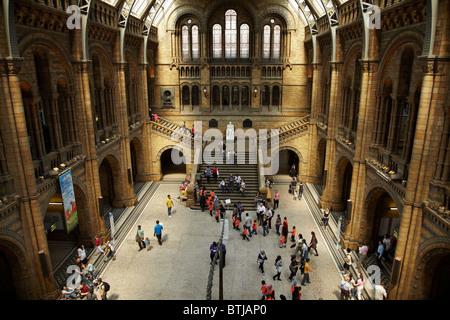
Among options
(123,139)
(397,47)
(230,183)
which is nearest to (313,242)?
(230,183)

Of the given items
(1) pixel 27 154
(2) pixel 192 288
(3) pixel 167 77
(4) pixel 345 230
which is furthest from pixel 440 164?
(3) pixel 167 77

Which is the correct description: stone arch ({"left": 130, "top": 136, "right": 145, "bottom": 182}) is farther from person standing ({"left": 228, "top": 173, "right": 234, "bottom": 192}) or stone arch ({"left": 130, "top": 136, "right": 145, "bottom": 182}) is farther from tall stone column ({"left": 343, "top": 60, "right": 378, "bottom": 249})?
tall stone column ({"left": 343, "top": 60, "right": 378, "bottom": 249})

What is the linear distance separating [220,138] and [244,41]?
8.84 m

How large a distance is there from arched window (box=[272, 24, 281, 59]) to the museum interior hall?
9cm

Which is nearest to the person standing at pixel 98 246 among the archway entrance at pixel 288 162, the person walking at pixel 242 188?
the person walking at pixel 242 188

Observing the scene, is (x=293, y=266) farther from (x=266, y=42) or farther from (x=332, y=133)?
(x=266, y=42)

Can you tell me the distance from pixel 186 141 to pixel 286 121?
31.9ft

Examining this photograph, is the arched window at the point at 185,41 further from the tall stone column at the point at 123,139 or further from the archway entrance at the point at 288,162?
the archway entrance at the point at 288,162

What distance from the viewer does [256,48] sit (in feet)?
93.6

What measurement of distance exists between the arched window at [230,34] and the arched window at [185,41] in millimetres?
3452

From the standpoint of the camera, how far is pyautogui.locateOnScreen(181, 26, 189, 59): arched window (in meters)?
28.6

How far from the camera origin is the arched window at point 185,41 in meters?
28.6

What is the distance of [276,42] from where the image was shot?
94.6ft

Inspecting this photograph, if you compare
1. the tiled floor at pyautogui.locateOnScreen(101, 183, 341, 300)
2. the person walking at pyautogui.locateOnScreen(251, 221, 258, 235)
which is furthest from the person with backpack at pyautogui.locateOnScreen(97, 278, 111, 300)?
the person walking at pyautogui.locateOnScreen(251, 221, 258, 235)
